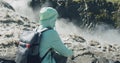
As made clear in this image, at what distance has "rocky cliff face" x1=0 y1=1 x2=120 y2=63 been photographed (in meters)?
6.64

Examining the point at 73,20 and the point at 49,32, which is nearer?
the point at 49,32

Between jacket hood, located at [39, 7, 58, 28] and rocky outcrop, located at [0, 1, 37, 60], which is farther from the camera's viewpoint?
rocky outcrop, located at [0, 1, 37, 60]

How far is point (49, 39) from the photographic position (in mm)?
4387

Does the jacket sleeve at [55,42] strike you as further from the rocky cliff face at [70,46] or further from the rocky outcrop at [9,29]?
the rocky outcrop at [9,29]

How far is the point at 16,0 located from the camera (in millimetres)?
13844

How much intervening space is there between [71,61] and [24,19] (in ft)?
5.52

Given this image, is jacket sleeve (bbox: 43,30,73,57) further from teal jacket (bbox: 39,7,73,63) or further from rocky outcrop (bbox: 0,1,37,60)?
rocky outcrop (bbox: 0,1,37,60)

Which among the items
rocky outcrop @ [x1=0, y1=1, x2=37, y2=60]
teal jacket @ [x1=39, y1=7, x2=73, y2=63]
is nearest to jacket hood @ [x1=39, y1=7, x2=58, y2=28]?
teal jacket @ [x1=39, y1=7, x2=73, y2=63]

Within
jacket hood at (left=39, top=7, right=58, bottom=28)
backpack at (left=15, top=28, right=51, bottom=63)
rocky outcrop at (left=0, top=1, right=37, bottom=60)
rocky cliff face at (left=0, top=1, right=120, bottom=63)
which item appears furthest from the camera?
rocky cliff face at (left=0, top=1, right=120, bottom=63)

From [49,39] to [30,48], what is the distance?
0.21 metres

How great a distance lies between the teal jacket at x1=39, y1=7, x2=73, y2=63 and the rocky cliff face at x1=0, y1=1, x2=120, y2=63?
5.67 feet

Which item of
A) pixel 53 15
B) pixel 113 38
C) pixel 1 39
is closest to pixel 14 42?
pixel 1 39

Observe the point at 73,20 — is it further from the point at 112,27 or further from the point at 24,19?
the point at 24,19

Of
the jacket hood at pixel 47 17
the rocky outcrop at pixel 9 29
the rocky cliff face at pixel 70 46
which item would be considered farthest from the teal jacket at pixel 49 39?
the rocky outcrop at pixel 9 29
